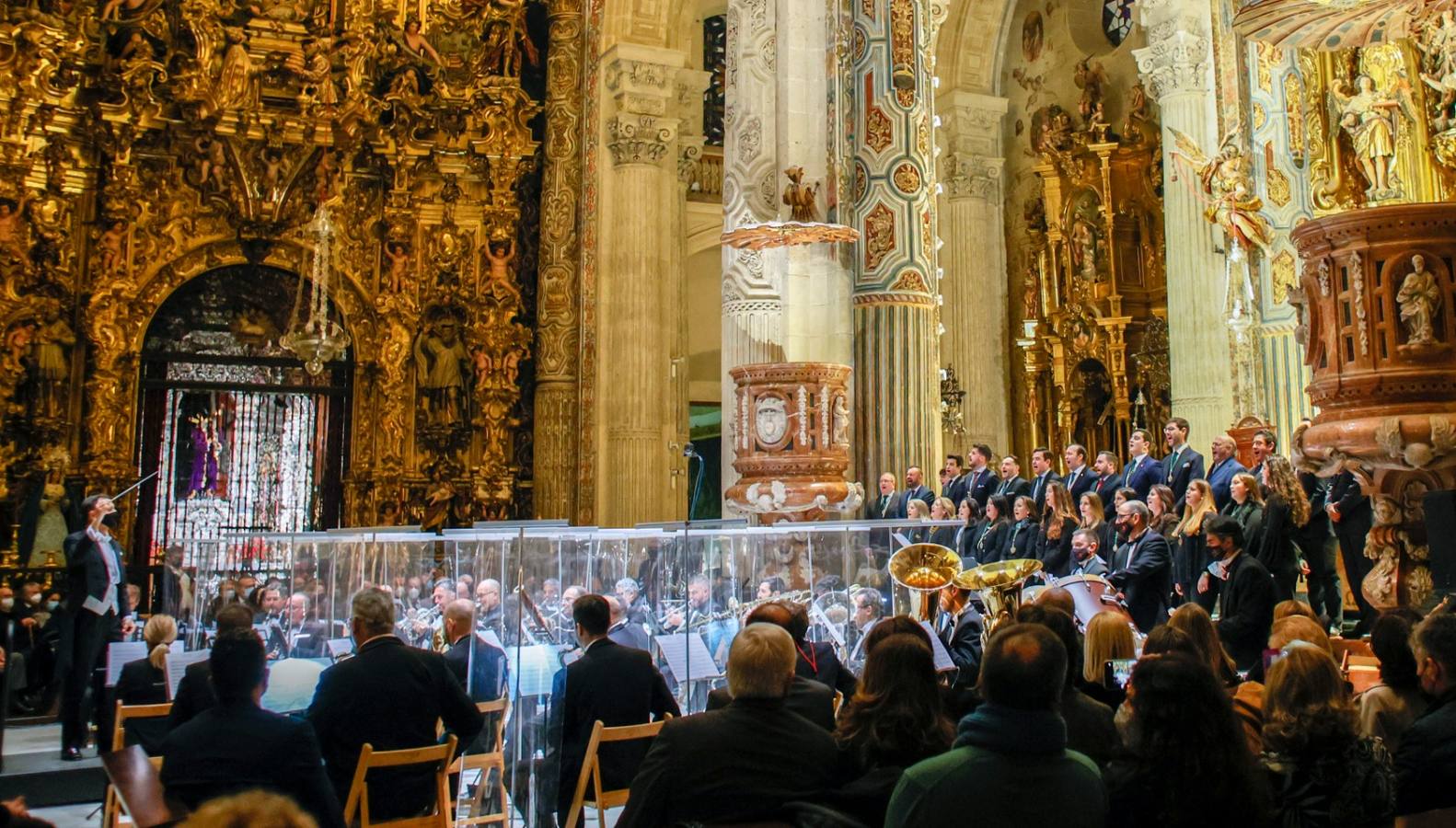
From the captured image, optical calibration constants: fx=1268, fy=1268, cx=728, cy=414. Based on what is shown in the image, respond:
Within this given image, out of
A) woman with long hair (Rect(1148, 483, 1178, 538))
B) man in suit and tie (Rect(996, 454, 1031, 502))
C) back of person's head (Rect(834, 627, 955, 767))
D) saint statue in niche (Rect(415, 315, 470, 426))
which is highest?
saint statue in niche (Rect(415, 315, 470, 426))

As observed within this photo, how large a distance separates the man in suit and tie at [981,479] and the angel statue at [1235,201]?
308 centimetres

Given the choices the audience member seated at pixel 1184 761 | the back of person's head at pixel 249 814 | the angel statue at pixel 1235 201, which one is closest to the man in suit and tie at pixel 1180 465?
the angel statue at pixel 1235 201

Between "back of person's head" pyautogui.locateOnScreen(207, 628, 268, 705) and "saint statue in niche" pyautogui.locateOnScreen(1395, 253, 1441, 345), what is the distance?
20.5ft

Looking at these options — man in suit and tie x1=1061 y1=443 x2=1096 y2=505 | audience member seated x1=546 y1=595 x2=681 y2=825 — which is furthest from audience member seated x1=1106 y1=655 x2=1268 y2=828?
man in suit and tie x1=1061 y1=443 x2=1096 y2=505

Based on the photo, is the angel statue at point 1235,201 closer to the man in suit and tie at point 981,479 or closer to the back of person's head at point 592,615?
the man in suit and tie at point 981,479

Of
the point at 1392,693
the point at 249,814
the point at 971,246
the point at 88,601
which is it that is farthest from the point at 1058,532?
the point at 971,246

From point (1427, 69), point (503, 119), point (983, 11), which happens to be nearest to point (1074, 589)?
point (1427, 69)

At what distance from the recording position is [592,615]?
5254 mm

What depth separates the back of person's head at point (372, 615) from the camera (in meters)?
4.63

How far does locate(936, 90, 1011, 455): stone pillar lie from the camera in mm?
19938

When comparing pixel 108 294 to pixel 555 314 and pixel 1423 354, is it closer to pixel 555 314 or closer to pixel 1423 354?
pixel 555 314

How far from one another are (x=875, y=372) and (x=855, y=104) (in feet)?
7.54

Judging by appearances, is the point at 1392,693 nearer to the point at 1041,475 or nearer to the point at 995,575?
the point at 995,575

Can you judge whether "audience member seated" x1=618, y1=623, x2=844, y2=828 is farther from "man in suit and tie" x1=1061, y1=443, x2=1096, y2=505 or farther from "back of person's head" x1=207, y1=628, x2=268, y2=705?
"man in suit and tie" x1=1061, y1=443, x2=1096, y2=505
